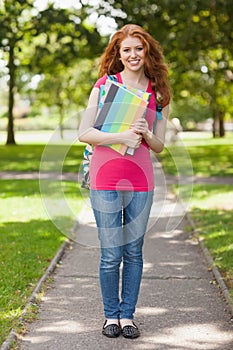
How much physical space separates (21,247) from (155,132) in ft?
12.5

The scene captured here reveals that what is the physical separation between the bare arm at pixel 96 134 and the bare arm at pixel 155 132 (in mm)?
53

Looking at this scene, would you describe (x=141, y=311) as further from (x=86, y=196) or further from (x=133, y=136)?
(x=133, y=136)

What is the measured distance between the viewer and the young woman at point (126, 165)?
445 cm

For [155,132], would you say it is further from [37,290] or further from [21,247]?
[21,247]

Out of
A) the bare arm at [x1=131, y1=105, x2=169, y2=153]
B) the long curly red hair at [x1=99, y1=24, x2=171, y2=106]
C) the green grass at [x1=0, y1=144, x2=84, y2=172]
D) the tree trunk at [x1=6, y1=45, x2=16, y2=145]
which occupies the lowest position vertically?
the tree trunk at [x1=6, y1=45, x2=16, y2=145]

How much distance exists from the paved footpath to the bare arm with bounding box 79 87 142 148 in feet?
3.16

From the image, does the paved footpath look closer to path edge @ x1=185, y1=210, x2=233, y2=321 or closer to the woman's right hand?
path edge @ x1=185, y1=210, x2=233, y2=321

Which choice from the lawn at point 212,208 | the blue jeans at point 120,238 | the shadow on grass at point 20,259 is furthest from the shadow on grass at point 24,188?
the blue jeans at point 120,238

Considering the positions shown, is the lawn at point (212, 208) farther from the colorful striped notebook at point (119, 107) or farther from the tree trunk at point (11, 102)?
the tree trunk at point (11, 102)

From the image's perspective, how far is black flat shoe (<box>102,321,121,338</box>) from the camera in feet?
15.5

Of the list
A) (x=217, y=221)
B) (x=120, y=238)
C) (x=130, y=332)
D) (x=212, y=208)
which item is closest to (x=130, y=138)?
(x=120, y=238)

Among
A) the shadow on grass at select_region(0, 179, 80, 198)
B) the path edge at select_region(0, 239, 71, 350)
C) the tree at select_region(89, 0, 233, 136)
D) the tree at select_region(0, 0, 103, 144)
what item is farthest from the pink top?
the tree at select_region(0, 0, 103, 144)

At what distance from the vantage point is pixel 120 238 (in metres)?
4.61

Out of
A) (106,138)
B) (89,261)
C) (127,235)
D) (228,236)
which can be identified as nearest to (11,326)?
(127,235)
